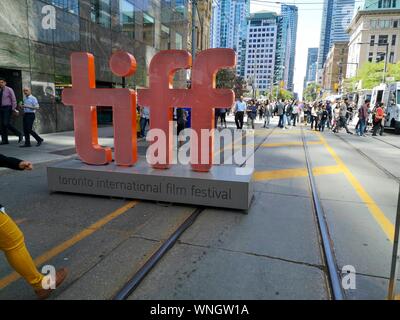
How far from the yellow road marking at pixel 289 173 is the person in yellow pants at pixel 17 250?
513cm

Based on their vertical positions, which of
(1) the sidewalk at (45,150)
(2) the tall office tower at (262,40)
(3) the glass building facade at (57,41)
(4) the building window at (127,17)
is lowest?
(1) the sidewalk at (45,150)

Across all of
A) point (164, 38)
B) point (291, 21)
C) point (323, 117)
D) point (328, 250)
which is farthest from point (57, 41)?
point (291, 21)

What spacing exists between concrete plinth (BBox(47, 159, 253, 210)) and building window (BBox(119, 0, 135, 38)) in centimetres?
1559

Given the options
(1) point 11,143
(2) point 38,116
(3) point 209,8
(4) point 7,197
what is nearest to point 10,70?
(2) point 38,116

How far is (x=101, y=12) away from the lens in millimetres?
17062

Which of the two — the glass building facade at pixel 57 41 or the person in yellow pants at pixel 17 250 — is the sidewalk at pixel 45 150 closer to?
the glass building facade at pixel 57 41

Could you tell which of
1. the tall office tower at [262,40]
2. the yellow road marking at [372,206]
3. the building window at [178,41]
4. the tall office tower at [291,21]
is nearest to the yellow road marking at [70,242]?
the yellow road marking at [372,206]

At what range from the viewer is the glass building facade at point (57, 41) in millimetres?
12002

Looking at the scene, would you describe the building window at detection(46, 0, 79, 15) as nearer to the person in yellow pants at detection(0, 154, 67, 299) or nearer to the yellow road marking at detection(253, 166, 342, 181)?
the yellow road marking at detection(253, 166, 342, 181)

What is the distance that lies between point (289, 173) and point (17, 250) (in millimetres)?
6323

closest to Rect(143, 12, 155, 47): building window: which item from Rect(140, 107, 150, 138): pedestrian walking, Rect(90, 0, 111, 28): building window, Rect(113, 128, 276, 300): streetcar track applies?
Rect(90, 0, 111, 28): building window

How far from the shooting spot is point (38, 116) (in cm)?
1340
